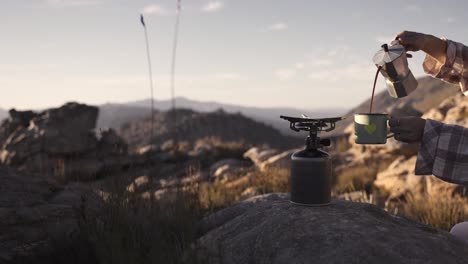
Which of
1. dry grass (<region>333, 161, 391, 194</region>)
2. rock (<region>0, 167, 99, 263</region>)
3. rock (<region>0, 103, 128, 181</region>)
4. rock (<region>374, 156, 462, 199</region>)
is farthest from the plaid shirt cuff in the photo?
rock (<region>0, 103, 128, 181</region>)

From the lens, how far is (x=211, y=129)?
34875 mm

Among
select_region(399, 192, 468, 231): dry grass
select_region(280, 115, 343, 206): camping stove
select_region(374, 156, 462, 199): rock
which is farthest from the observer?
select_region(374, 156, 462, 199): rock

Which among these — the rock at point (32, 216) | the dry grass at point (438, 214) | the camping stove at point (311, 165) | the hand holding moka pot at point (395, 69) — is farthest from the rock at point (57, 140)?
the hand holding moka pot at point (395, 69)

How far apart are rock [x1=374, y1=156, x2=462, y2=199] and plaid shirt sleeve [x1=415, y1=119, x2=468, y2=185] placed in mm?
4769

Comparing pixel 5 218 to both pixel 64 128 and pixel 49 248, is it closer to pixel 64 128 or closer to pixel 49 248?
pixel 49 248

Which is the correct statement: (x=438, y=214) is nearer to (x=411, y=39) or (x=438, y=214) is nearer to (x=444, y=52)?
(x=444, y=52)

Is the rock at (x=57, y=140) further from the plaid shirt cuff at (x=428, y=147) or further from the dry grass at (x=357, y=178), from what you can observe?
the plaid shirt cuff at (x=428, y=147)

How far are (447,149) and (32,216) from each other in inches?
104

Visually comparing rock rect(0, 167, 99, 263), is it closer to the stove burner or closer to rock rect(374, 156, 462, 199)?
the stove burner

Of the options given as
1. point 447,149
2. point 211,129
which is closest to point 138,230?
point 447,149

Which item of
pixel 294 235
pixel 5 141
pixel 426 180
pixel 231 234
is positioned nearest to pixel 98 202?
pixel 231 234

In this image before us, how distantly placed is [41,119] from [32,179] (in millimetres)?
9204

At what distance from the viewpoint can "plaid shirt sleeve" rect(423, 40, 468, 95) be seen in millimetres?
2748

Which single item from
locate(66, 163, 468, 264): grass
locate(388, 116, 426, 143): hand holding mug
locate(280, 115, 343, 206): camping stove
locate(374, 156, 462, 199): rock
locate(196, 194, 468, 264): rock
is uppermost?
locate(388, 116, 426, 143): hand holding mug
